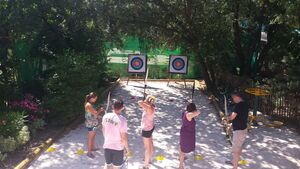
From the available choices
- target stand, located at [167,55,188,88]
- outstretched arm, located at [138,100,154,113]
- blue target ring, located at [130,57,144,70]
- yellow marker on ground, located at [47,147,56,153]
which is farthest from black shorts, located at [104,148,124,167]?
target stand, located at [167,55,188,88]

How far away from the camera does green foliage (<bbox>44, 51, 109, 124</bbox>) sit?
11000mm

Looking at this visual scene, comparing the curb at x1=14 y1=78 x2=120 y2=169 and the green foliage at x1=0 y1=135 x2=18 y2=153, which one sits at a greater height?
the green foliage at x1=0 y1=135 x2=18 y2=153

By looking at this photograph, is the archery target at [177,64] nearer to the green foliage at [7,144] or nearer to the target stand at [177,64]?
the target stand at [177,64]

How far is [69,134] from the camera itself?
10648 millimetres

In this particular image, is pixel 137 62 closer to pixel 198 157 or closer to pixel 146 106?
pixel 198 157

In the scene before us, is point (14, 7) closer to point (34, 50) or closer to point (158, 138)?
point (34, 50)

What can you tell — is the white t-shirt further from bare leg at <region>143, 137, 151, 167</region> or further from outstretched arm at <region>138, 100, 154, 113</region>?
bare leg at <region>143, 137, 151, 167</region>

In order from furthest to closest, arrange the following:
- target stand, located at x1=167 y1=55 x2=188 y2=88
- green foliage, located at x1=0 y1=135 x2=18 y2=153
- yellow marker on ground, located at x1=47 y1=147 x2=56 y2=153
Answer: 1. target stand, located at x1=167 y1=55 x2=188 y2=88
2. yellow marker on ground, located at x1=47 y1=147 x2=56 y2=153
3. green foliage, located at x1=0 y1=135 x2=18 y2=153

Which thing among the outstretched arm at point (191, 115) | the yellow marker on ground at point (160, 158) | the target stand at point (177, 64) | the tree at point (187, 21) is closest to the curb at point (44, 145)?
the yellow marker on ground at point (160, 158)

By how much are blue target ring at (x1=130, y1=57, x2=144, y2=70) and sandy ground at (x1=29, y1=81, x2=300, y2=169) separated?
1743mm

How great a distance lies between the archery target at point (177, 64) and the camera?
16516 mm

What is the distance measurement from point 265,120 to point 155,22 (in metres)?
6.12

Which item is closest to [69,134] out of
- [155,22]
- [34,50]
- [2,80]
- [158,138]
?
[158,138]

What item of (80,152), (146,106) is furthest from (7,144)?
(146,106)
